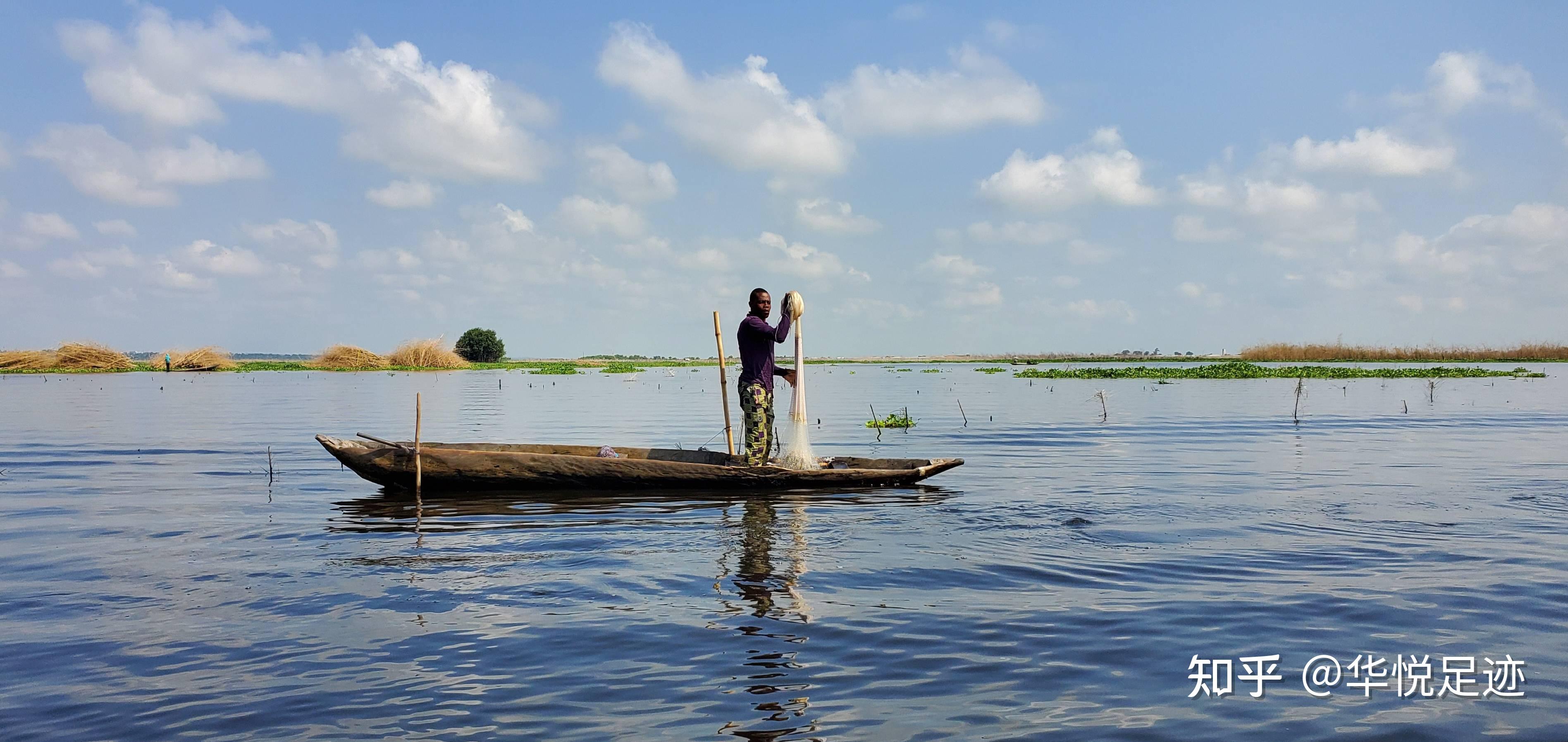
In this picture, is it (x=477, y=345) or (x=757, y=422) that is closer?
(x=757, y=422)

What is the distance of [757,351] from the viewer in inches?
455

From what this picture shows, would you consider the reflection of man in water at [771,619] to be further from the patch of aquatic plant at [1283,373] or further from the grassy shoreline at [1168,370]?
the patch of aquatic plant at [1283,373]

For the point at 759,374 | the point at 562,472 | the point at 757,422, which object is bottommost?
the point at 562,472

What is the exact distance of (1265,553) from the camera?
27.2ft

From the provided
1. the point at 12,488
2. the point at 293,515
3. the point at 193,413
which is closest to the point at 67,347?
the point at 193,413

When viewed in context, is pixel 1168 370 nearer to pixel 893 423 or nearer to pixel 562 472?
pixel 893 423

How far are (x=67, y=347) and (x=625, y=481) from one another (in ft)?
226

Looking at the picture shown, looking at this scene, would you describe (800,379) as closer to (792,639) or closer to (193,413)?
(792,639)

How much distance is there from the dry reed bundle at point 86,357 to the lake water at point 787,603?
195ft

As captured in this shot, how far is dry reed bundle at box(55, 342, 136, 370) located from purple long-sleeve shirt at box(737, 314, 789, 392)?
6932cm

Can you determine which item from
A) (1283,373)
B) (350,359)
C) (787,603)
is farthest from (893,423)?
(350,359)

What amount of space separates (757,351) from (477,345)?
83298 millimetres

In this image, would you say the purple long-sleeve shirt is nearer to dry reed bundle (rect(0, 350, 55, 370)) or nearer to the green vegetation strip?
the green vegetation strip
